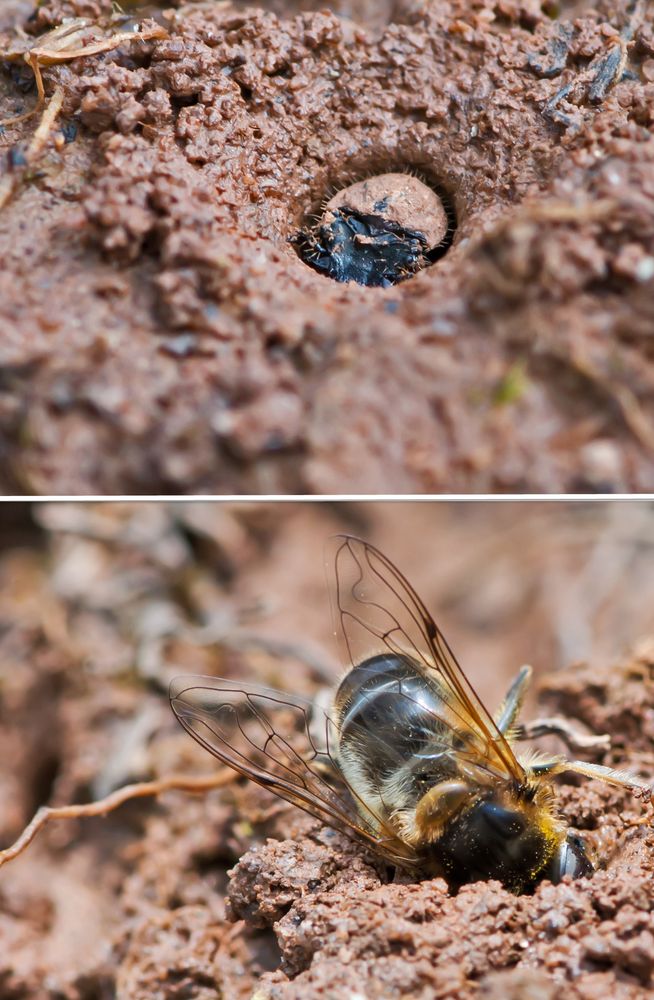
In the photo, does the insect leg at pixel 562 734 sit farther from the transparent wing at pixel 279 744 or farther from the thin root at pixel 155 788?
the thin root at pixel 155 788

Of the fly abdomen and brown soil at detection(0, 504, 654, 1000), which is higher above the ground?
the fly abdomen

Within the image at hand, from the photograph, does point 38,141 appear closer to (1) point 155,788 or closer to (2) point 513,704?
(1) point 155,788

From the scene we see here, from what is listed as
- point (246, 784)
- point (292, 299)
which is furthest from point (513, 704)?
point (292, 299)

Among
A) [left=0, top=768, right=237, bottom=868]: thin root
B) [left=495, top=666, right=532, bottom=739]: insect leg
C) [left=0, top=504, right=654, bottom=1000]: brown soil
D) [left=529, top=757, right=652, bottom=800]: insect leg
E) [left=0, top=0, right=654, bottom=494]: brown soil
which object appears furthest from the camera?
[left=0, top=768, right=237, bottom=868]: thin root

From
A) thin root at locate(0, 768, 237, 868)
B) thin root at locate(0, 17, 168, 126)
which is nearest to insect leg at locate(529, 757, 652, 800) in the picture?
thin root at locate(0, 768, 237, 868)

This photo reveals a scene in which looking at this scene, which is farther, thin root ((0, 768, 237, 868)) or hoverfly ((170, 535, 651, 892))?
thin root ((0, 768, 237, 868))

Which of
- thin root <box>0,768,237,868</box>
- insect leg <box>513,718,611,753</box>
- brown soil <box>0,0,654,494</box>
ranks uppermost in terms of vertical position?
brown soil <box>0,0,654,494</box>

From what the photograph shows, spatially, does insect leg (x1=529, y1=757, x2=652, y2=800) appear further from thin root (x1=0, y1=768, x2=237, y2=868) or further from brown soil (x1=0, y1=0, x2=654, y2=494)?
thin root (x1=0, y1=768, x2=237, y2=868)
